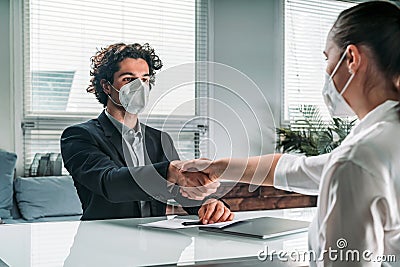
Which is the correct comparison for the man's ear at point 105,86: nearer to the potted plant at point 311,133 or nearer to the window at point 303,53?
the potted plant at point 311,133

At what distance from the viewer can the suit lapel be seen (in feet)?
7.25

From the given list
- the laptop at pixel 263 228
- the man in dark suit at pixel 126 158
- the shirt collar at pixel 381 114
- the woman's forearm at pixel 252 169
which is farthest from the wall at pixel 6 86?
the shirt collar at pixel 381 114

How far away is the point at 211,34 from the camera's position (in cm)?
498

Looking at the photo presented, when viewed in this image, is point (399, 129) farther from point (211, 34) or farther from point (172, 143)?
point (211, 34)

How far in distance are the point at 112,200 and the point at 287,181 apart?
31.5 inches

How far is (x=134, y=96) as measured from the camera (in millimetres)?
2121

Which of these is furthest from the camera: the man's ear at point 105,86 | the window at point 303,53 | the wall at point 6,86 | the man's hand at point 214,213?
the window at point 303,53

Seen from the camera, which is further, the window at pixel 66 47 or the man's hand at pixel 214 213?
the window at pixel 66 47

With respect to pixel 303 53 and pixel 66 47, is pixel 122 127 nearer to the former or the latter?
pixel 66 47

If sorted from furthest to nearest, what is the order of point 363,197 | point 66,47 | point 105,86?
point 66,47 → point 105,86 → point 363,197

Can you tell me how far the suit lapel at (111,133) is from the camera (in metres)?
2.21

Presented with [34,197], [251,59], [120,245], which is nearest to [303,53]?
[251,59]

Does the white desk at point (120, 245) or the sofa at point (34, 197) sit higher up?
the white desk at point (120, 245)

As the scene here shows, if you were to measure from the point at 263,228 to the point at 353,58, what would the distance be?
0.72 m
